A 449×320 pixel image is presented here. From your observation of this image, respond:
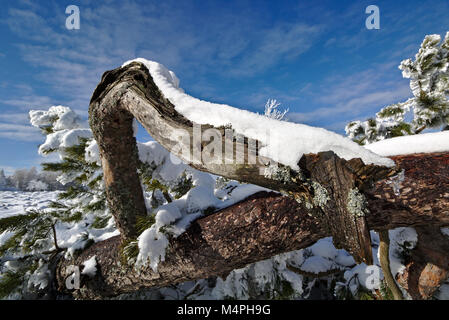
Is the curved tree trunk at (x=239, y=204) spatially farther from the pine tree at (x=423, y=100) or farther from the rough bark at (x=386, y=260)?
the pine tree at (x=423, y=100)

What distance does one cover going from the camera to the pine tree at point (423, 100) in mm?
3590

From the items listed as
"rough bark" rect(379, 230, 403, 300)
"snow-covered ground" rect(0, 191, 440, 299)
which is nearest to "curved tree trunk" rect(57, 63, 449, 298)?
"rough bark" rect(379, 230, 403, 300)

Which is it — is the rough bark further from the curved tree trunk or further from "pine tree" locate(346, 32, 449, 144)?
"pine tree" locate(346, 32, 449, 144)

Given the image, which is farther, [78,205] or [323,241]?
[323,241]

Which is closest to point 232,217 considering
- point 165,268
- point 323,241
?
point 165,268

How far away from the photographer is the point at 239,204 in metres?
1.93

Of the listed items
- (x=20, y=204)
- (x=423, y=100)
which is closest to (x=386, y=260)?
(x=423, y=100)

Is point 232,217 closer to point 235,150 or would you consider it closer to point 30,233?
A: point 235,150

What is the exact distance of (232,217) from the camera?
187 cm

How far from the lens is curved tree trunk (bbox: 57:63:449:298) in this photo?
119cm

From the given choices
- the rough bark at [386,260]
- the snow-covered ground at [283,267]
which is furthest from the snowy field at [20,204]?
the rough bark at [386,260]

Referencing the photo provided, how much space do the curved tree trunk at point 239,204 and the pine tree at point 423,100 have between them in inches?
119

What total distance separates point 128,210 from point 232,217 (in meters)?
1.10

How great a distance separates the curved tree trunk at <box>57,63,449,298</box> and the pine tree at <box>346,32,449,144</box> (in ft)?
9.96
